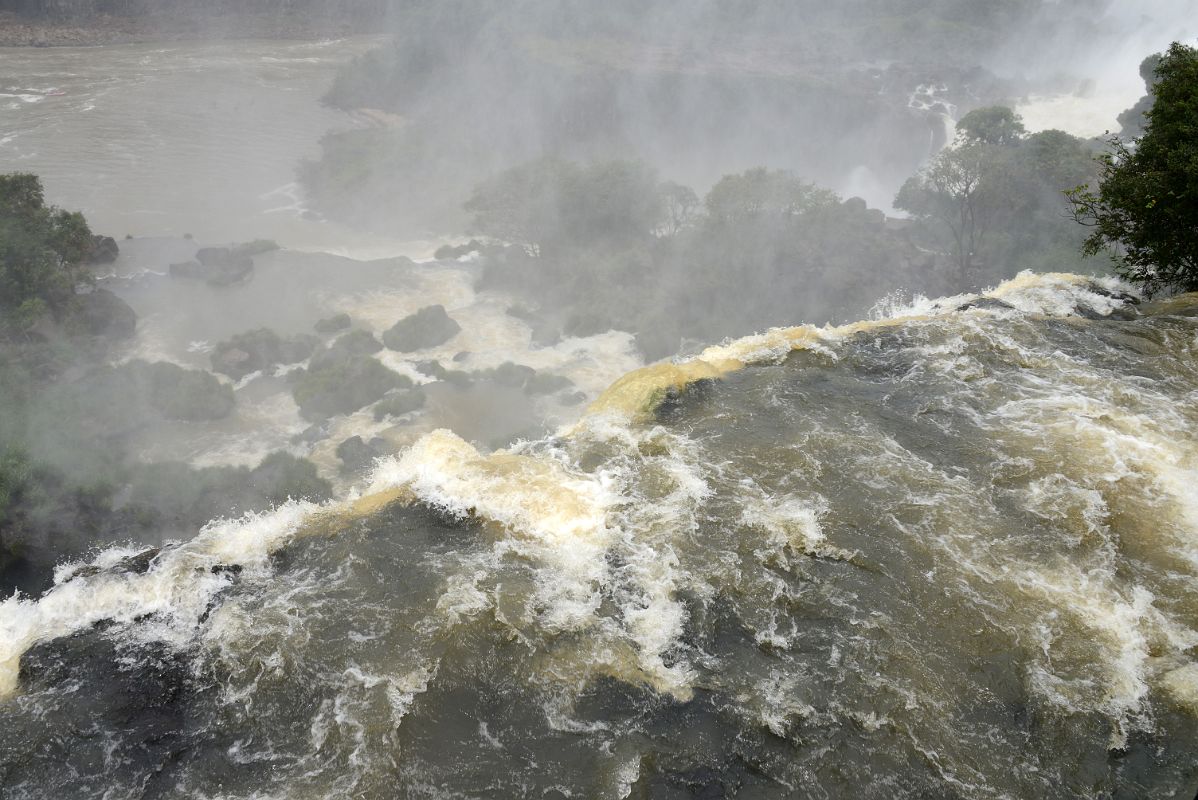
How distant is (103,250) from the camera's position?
Answer: 40.1m

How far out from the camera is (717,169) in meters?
60.3

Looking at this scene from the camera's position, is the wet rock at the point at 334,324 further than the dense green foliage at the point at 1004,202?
No

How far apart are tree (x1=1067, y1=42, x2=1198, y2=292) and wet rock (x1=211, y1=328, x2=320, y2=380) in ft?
98.4

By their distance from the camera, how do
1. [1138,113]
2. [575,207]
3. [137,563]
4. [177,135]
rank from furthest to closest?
[177,135], [1138,113], [575,207], [137,563]

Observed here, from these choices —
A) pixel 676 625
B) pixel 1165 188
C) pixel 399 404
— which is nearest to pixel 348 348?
pixel 399 404

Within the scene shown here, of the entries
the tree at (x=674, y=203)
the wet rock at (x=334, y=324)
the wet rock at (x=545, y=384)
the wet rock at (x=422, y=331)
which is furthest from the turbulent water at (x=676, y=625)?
the tree at (x=674, y=203)

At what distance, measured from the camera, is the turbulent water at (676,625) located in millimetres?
8203

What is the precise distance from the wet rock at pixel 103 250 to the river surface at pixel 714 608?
35599mm

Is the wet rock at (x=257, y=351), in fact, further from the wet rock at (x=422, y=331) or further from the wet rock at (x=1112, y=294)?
the wet rock at (x=1112, y=294)

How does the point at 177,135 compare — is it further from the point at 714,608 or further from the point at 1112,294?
the point at 714,608

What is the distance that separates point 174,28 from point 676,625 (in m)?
85.5

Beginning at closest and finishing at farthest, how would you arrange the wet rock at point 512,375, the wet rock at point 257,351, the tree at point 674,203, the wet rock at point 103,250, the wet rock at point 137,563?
the wet rock at point 137,563 < the wet rock at point 512,375 < the wet rock at point 257,351 < the wet rock at point 103,250 < the tree at point 674,203

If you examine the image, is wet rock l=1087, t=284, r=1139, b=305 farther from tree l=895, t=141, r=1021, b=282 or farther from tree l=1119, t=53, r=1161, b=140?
tree l=1119, t=53, r=1161, b=140

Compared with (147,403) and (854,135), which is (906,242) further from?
(147,403)
